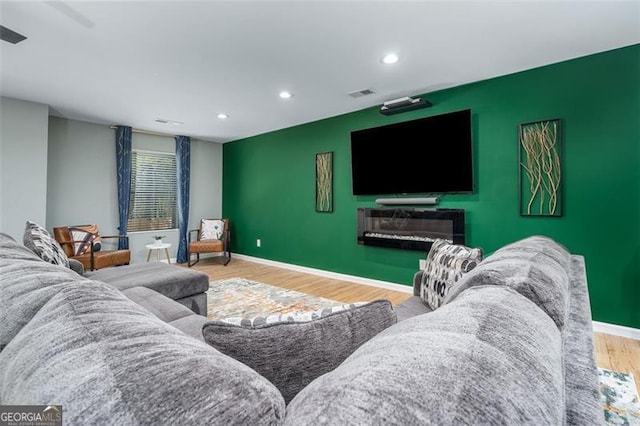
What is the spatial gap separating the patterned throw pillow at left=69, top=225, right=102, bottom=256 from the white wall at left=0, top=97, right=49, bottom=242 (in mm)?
416

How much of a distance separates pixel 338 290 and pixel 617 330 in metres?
2.67

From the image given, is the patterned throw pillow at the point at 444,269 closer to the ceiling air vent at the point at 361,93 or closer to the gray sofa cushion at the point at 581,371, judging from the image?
the gray sofa cushion at the point at 581,371

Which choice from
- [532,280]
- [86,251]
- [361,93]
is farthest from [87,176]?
[532,280]

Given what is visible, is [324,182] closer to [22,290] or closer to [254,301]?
[254,301]

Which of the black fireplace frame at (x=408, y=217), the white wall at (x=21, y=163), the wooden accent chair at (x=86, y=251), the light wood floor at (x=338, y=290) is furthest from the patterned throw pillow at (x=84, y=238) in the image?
the black fireplace frame at (x=408, y=217)

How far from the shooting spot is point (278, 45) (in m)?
2.44

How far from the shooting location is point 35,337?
21.1 inches

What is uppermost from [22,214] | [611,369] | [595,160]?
[595,160]

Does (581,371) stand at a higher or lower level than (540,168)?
lower

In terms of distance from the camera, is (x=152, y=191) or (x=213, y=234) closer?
(x=152, y=191)

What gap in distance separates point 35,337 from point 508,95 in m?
3.76

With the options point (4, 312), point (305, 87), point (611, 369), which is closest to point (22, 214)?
point (305, 87)

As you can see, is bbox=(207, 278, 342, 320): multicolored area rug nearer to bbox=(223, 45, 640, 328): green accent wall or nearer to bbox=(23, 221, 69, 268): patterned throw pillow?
bbox=(223, 45, 640, 328): green accent wall

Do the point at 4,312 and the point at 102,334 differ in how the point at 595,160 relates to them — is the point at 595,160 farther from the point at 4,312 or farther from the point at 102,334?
the point at 4,312
